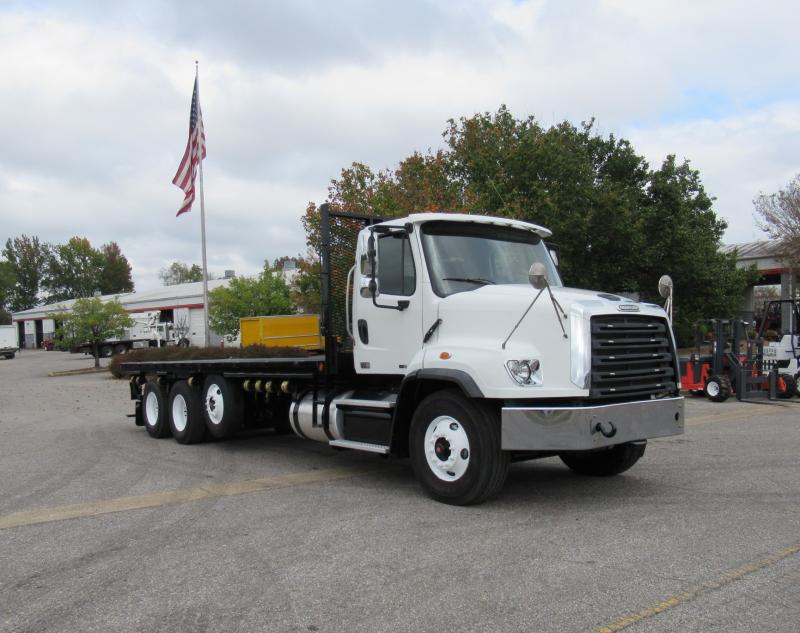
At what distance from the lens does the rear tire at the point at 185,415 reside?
10562 mm

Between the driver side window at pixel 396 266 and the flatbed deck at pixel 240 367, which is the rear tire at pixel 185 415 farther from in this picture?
the driver side window at pixel 396 266

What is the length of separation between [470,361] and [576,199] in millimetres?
18382

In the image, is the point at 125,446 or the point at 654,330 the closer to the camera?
the point at 654,330

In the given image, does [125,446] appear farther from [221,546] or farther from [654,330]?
[654,330]

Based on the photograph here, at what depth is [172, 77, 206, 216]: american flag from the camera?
24859mm

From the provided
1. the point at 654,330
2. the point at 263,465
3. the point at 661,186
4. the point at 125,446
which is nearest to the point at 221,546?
the point at 263,465

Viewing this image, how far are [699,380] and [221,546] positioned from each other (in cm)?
→ 1407

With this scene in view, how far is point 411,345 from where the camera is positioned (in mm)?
7145

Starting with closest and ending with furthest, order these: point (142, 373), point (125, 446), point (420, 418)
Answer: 1. point (420, 418)
2. point (125, 446)
3. point (142, 373)

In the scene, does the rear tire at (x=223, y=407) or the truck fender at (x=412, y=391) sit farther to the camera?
the rear tire at (x=223, y=407)

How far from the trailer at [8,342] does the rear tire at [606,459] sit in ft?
192

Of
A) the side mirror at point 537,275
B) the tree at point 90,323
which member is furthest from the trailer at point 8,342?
the side mirror at point 537,275

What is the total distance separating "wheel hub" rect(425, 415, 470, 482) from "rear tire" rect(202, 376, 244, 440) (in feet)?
13.6

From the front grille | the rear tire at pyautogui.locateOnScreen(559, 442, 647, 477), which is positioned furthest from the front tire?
the rear tire at pyautogui.locateOnScreen(559, 442, 647, 477)
